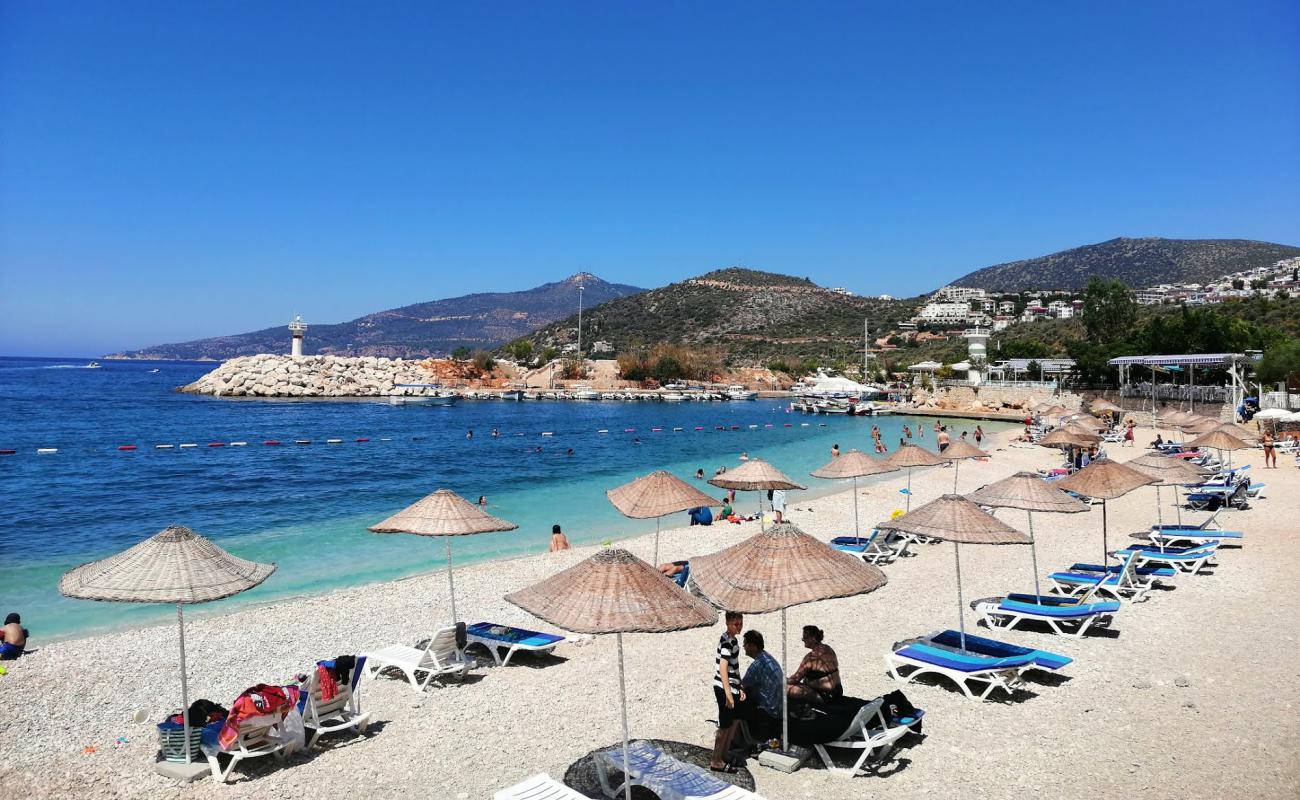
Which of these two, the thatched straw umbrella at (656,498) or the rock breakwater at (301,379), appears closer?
the thatched straw umbrella at (656,498)

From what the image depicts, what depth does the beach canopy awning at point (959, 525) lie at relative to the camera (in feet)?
23.9

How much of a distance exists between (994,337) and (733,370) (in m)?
31.2

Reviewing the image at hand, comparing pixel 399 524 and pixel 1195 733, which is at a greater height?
pixel 399 524

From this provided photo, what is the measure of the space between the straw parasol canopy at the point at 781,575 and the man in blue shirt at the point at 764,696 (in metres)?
0.63

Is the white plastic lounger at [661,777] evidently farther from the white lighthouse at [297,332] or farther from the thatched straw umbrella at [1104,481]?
the white lighthouse at [297,332]

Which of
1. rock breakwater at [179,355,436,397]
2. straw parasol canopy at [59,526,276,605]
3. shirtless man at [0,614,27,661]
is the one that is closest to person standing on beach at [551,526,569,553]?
shirtless man at [0,614,27,661]

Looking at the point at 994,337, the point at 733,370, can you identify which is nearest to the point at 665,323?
the point at 733,370

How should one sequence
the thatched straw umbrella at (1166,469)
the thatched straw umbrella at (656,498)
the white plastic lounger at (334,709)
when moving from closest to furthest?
1. the white plastic lounger at (334,709)
2. the thatched straw umbrella at (656,498)
3. the thatched straw umbrella at (1166,469)

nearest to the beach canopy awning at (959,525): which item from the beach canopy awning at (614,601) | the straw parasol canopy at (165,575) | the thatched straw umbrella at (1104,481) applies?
the beach canopy awning at (614,601)

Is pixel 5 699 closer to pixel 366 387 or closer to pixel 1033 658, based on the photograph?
pixel 1033 658

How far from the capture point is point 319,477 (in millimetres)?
28359

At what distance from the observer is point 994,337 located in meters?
91.6

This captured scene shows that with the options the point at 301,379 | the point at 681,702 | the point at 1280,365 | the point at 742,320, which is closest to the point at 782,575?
the point at 681,702

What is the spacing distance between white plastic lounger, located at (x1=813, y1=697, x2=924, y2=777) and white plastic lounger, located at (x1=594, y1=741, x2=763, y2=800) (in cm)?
110
